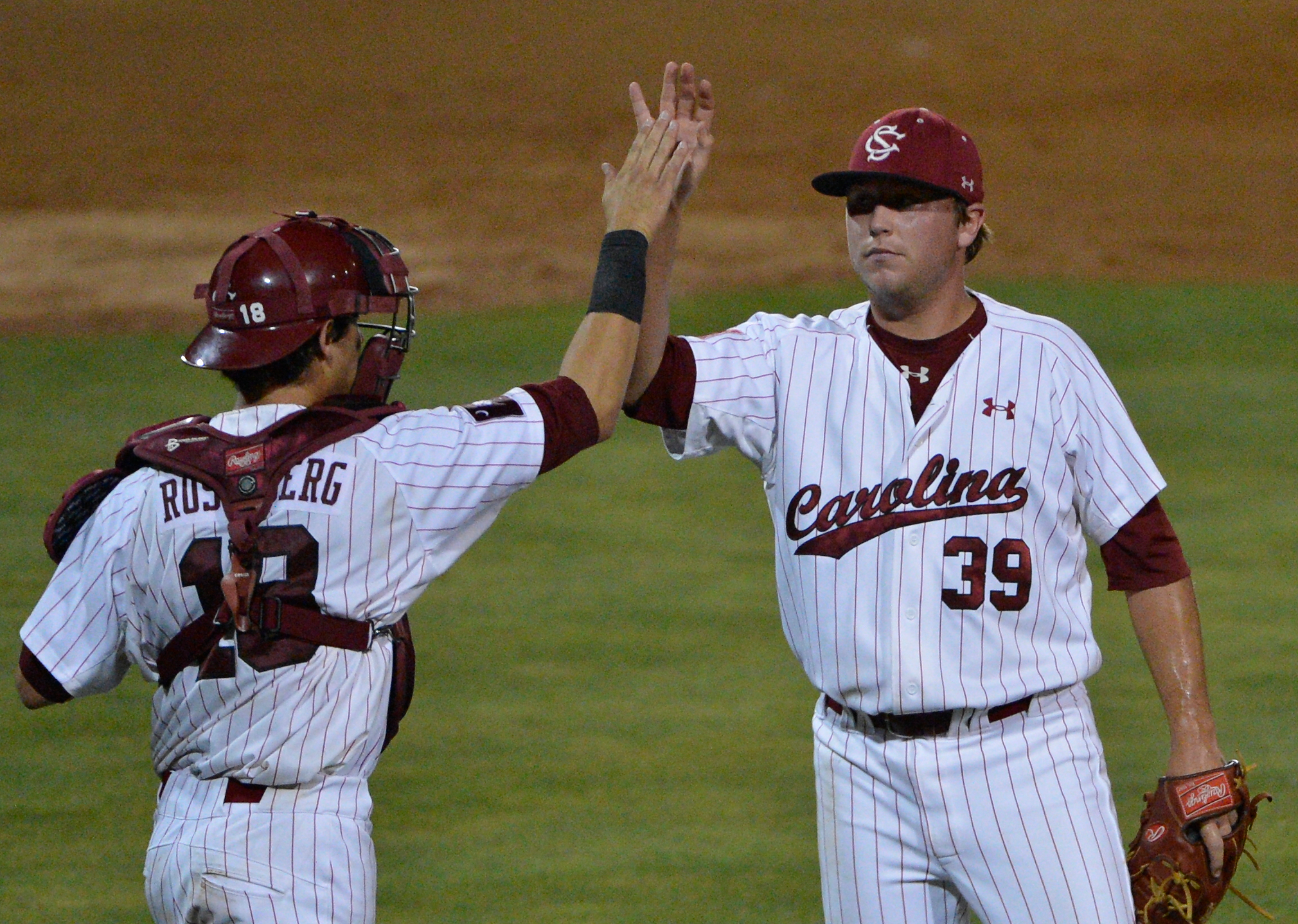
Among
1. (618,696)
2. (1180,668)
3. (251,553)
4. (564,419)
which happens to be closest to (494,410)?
(564,419)

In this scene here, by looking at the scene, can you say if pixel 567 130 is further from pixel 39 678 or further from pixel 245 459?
pixel 245 459

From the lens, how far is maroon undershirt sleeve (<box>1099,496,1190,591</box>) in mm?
3080

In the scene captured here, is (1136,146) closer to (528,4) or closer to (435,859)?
(528,4)

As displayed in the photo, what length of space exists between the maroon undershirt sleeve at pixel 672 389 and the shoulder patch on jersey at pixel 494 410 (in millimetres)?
361

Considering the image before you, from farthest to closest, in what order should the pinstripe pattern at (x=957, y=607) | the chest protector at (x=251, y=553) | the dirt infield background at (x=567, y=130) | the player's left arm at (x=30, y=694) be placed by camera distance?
the dirt infield background at (x=567, y=130), the pinstripe pattern at (x=957, y=607), the player's left arm at (x=30, y=694), the chest protector at (x=251, y=553)

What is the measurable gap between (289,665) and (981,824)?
117 centimetres

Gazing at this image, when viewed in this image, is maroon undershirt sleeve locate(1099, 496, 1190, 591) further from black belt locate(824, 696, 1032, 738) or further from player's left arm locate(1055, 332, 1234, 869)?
black belt locate(824, 696, 1032, 738)

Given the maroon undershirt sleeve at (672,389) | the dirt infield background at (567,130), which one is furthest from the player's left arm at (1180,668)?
the dirt infield background at (567,130)

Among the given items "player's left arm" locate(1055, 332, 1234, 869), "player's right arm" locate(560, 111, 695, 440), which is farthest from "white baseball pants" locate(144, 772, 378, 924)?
"player's left arm" locate(1055, 332, 1234, 869)

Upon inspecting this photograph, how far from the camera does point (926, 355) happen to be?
3139 mm

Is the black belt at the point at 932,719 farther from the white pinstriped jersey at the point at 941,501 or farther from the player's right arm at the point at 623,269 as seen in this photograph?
the player's right arm at the point at 623,269

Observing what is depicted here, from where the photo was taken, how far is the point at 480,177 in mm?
16484

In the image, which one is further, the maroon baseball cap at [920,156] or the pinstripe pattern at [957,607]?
the maroon baseball cap at [920,156]

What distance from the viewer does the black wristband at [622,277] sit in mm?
2908
